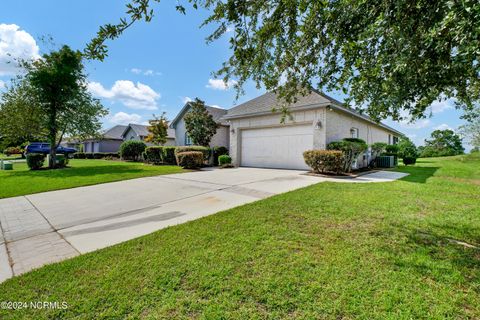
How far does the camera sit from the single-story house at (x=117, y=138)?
1129 inches

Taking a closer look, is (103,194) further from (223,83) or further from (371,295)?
(371,295)

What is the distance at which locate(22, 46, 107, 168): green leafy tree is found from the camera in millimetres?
14430

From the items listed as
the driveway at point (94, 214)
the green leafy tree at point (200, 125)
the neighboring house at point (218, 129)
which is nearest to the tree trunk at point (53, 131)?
the green leafy tree at point (200, 125)

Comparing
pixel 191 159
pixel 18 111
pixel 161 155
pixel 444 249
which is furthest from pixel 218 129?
pixel 444 249

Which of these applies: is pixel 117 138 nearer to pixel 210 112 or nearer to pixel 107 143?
pixel 107 143

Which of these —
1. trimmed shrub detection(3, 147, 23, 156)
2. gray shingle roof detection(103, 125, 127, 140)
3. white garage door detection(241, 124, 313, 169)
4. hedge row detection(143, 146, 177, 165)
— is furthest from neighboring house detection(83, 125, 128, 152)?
white garage door detection(241, 124, 313, 169)

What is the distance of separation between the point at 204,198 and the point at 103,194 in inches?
136

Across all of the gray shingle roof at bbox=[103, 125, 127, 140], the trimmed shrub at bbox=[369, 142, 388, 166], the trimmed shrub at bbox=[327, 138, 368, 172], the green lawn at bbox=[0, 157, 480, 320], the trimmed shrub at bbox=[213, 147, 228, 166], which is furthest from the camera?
the gray shingle roof at bbox=[103, 125, 127, 140]

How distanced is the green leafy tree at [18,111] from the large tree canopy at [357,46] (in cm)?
1712

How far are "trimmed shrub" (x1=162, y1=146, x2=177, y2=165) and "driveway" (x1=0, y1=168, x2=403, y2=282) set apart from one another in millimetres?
9179

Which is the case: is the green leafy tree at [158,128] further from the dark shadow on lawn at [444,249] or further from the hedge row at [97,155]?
the dark shadow on lawn at [444,249]

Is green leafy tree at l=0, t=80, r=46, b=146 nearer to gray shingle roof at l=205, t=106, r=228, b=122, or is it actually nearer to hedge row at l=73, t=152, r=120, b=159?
hedge row at l=73, t=152, r=120, b=159

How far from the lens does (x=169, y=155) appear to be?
17547 millimetres

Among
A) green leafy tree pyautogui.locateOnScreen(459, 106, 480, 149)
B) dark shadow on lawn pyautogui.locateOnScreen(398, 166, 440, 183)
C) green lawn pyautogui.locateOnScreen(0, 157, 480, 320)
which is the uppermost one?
green leafy tree pyautogui.locateOnScreen(459, 106, 480, 149)
